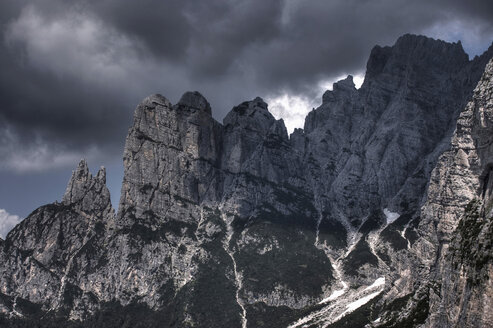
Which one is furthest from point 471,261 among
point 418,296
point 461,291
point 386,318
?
point 386,318

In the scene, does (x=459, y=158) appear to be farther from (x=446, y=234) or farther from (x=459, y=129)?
(x=446, y=234)

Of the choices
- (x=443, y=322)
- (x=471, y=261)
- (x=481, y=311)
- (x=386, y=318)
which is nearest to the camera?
(x=481, y=311)

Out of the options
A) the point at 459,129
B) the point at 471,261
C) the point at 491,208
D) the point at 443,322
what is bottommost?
the point at 443,322

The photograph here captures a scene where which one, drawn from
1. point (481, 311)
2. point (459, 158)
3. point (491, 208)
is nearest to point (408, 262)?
point (459, 158)

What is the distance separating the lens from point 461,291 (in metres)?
79.4

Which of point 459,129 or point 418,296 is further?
point 418,296

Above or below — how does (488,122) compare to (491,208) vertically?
above

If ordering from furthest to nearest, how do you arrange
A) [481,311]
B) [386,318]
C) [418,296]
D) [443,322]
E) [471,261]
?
1. [386,318]
2. [418,296]
3. [443,322]
4. [471,261]
5. [481,311]

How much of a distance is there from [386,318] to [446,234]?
127 ft

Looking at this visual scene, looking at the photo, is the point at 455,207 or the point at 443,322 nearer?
the point at 443,322

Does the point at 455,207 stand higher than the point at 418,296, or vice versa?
the point at 455,207

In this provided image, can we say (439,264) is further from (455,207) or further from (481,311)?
(481,311)

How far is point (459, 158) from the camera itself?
145875 millimetres

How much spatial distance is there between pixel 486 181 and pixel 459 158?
4728cm
